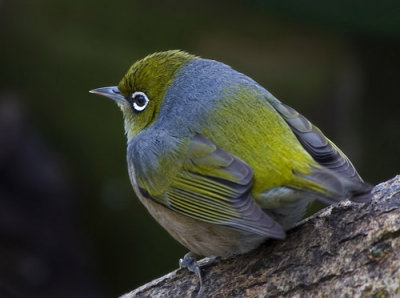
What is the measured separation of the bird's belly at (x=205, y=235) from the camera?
154 inches

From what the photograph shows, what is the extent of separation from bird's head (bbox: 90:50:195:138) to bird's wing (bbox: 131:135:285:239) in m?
0.56

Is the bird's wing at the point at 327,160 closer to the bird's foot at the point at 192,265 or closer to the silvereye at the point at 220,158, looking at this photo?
the silvereye at the point at 220,158

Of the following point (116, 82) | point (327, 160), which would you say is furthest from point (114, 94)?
point (116, 82)

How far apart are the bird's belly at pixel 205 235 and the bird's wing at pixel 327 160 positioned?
0.51m

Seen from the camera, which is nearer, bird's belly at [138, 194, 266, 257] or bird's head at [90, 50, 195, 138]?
bird's belly at [138, 194, 266, 257]

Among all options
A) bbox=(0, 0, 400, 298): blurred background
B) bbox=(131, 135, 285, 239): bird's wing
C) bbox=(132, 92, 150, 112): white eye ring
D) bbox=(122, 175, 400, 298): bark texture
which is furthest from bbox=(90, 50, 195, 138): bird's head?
bbox=(0, 0, 400, 298): blurred background

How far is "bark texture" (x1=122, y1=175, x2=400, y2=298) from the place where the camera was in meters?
3.49

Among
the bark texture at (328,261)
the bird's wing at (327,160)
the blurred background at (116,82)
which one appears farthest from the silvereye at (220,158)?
the blurred background at (116,82)

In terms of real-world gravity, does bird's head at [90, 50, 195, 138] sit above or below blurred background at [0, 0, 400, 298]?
above

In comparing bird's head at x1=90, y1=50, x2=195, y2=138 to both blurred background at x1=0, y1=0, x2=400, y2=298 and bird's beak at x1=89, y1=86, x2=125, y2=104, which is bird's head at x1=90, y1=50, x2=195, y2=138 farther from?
blurred background at x1=0, y1=0, x2=400, y2=298

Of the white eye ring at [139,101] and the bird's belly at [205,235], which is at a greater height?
the white eye ring at [139,101]

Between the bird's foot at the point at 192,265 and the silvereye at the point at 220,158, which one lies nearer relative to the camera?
the silvereye at the point at 220,158

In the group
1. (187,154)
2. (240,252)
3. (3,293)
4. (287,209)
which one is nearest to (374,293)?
(287,209)

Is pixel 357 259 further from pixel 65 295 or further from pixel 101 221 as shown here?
pixel 101 221
